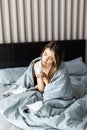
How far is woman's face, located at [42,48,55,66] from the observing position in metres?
1.85

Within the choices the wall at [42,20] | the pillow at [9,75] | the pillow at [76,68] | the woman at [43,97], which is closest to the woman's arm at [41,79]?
the woman at [43,97]

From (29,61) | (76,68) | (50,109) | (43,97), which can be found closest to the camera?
(50,109)

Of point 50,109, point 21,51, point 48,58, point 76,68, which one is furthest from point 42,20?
point 50,109

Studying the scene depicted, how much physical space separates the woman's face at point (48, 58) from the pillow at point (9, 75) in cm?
65

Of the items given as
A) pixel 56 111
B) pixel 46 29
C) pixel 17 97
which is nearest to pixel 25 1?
pixel 46 29

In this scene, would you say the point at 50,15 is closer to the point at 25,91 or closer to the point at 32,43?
the point at 32,43

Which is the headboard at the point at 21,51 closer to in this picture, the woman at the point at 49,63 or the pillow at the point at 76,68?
the pillow at the point at 76,68

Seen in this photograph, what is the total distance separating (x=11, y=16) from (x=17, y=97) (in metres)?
1.16

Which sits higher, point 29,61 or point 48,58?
point 48,58

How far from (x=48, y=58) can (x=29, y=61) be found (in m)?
0.88

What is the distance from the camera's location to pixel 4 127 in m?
1.61

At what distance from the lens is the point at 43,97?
6.08 ft

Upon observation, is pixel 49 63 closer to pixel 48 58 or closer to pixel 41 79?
pixel 48 58

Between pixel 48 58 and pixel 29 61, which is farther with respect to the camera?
pixel 29 61
